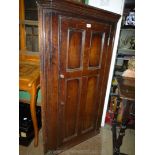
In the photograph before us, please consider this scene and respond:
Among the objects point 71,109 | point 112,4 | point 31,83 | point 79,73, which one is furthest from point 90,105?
point 112,4

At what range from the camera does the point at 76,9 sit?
1259 millimetres

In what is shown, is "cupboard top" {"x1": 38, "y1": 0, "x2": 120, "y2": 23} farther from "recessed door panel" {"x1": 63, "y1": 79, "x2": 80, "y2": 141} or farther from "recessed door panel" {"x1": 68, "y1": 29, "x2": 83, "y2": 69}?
"recessed door panel" {"x1": 63, "y1": 79, "x2": 80, "y2": 141}

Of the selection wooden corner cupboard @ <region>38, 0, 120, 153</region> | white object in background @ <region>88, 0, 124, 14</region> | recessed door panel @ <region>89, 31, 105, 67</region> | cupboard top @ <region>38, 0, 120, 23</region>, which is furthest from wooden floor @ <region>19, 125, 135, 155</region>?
white object in background @ <region>88, 0, 124, 14</region>

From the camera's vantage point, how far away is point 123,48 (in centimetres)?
217

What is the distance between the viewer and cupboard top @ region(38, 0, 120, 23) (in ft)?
3.70

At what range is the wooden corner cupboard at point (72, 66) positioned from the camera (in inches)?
48.1

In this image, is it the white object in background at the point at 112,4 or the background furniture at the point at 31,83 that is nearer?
the background furniture at the point at 31,83

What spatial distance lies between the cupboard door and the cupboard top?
0.06 m

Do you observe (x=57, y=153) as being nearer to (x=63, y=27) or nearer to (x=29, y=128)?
(x=29, y=128)

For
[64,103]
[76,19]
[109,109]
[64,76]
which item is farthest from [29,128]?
[76,19]

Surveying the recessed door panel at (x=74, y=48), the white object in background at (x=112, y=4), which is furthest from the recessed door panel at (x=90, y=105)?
the white object in background at (x=112, y=4)

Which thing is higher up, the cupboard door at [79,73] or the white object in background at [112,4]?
the white object in background at [112,4]

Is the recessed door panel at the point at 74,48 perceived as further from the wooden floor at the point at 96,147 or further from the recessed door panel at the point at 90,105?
the wooden floor at the point at 96,147
